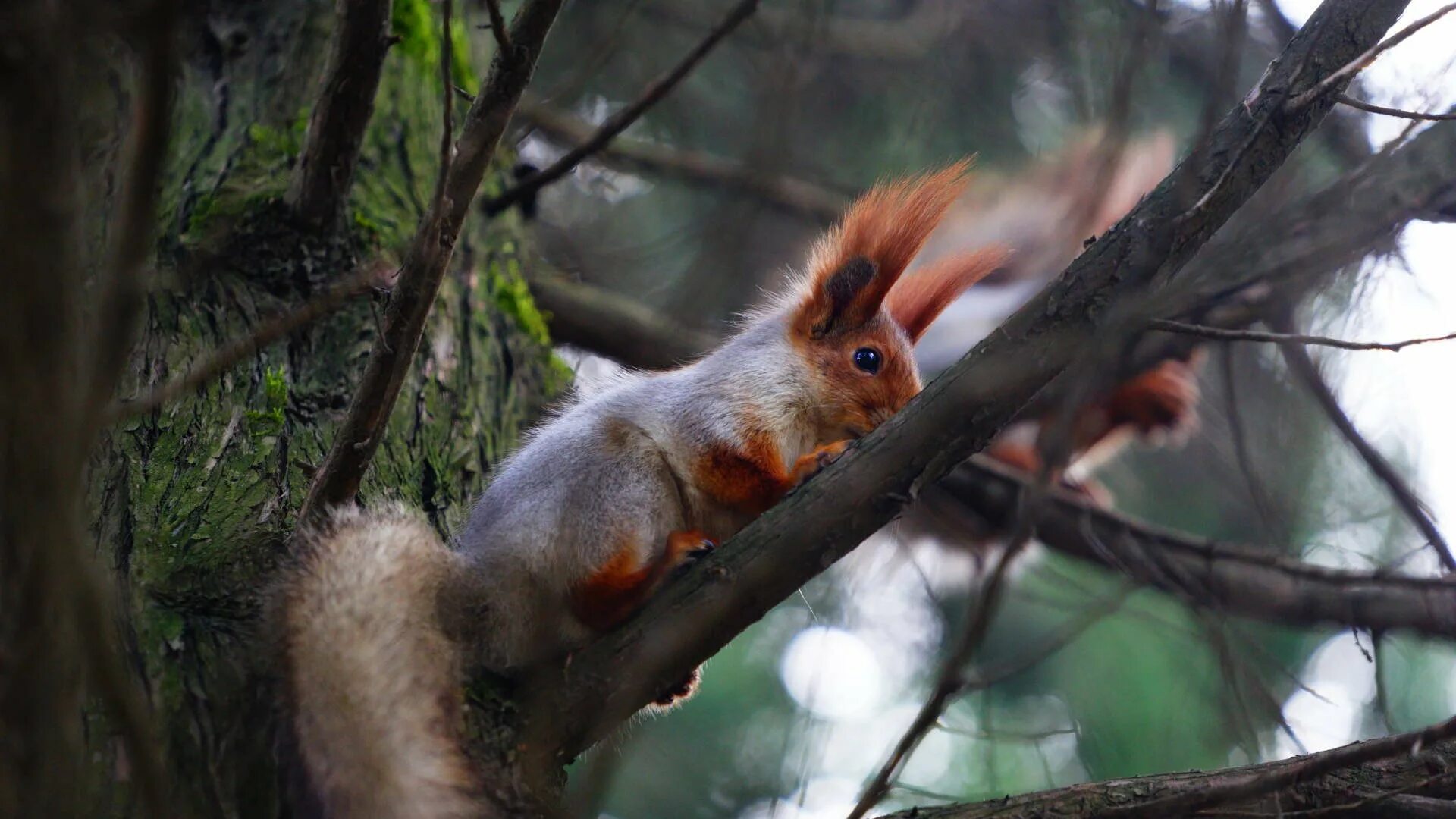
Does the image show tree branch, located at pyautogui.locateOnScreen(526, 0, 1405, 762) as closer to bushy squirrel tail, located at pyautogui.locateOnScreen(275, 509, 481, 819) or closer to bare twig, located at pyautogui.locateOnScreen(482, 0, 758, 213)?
bushy squirrel tail, located at pyautogui.locateOnScreen(275, 509, 481, 819)

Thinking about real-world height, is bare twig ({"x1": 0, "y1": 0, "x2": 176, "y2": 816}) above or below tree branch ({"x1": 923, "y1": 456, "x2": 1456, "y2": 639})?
below

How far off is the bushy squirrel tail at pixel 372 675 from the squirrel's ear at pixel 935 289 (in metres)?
1.53

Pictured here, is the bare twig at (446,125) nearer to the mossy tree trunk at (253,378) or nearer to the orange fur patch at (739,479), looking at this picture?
the mossy tree trunk at (253,378)

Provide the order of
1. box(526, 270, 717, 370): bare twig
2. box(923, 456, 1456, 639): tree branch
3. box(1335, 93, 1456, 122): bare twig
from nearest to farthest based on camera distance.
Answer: box(1335, 93, 1456, 122): bare twig < box(923, 456, 1456, 639): tree branch < box(526, 270, 717, 370): bare twig

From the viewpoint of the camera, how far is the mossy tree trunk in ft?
5.68

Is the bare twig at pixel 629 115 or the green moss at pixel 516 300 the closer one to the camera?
the bare twig at pixel 629 115

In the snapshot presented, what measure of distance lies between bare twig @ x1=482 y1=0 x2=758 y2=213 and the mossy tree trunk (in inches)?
5.8

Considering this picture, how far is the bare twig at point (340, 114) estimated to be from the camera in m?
2.18

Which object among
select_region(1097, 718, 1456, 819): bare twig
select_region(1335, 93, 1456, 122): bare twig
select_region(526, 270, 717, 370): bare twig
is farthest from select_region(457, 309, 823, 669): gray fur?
select_region(1335, 93, 1456, 122): bare twig

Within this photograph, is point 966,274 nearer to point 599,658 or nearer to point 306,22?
point 599,658

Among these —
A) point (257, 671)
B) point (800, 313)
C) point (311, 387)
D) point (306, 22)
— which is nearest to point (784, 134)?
point (800, 313)

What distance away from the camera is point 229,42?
312 centimetres

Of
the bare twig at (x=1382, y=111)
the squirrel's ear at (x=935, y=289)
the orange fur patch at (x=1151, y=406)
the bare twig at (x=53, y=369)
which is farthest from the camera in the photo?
the orange fur patch at (x=1151, y=406)

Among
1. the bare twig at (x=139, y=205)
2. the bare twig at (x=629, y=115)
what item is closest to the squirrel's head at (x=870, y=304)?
the bare twig at (x=629, y=115)
